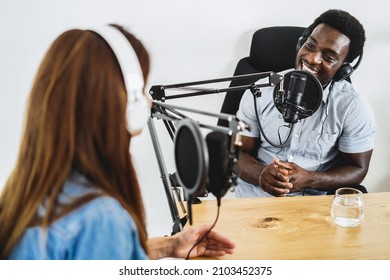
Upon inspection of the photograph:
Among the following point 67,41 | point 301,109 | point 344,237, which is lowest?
point 344,237

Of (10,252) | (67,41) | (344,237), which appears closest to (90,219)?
(10,252)

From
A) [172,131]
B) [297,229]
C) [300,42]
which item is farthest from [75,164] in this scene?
[300,42]

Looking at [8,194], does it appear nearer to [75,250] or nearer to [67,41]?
[75,250]

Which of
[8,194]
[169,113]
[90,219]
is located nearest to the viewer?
[90,219]

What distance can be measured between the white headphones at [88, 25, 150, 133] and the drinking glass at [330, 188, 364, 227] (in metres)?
0.54

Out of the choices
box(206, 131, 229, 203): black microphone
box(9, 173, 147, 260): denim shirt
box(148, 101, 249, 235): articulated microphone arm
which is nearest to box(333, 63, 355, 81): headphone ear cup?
box(148, 101, 249, 235): articulated microphone arm

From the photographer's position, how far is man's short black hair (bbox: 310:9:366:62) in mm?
1441

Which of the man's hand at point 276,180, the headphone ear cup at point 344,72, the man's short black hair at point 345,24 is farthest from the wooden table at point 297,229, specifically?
the man's short black hair at point 345,24

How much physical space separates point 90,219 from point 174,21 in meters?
0.97

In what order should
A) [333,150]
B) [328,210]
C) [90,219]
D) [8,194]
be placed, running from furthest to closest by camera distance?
[333,150] → [328,210] → [8,194] → [90,219]

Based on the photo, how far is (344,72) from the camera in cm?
146

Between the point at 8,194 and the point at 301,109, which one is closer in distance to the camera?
the point at 8,194

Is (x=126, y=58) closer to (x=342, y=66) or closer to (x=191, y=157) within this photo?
(x=191, y=157)

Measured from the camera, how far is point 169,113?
3.03ft
